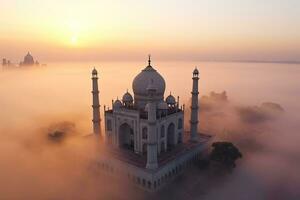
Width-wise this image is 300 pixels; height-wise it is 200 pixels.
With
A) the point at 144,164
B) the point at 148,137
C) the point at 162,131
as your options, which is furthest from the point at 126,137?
the point at 148,137

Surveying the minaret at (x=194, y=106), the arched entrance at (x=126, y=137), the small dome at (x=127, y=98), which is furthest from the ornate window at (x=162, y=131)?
the small dome at (x=127, y=98)

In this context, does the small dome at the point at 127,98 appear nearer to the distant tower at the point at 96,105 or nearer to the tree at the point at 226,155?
the distant tower at the point at 96,105

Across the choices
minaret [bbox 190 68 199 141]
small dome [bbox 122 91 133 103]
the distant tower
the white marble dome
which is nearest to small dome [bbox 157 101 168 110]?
the white marble dome

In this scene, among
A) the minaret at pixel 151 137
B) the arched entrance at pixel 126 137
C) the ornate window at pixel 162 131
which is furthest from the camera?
the arched entrance at pixel 126 137

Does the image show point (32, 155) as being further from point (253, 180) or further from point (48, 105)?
point (48, 105)

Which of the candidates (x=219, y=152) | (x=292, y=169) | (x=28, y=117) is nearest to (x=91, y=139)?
(x=219, y=152)

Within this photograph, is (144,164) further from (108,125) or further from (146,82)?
(146,82)

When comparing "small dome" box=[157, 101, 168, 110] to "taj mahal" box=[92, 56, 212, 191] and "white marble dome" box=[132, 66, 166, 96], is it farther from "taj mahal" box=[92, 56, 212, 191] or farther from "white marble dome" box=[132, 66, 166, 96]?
"white marble dome" box=[132, 66, 166, 96]
